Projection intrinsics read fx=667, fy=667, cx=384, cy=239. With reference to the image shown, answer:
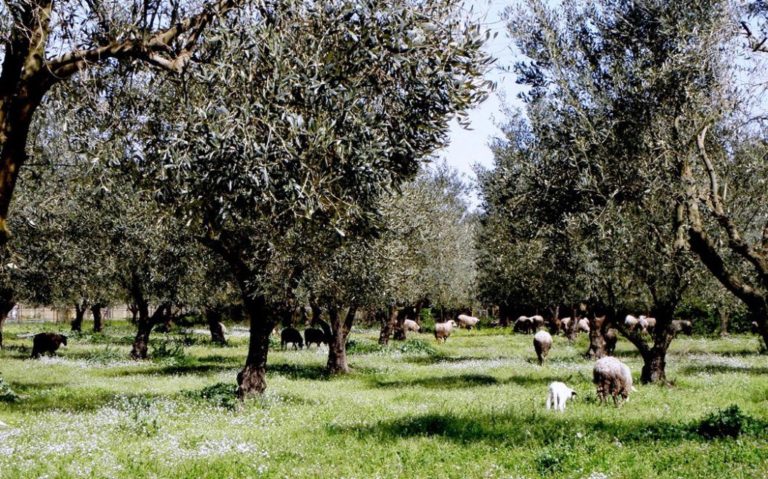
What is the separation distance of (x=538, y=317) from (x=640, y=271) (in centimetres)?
3846

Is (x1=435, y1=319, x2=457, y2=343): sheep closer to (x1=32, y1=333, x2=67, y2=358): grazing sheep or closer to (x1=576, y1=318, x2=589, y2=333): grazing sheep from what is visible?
(x1=576, y1=318, x2=589, y2=333): grazing sheep

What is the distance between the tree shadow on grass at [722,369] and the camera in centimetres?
2684

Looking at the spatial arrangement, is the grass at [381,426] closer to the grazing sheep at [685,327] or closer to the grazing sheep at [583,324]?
the grazing sheep at [685,327]

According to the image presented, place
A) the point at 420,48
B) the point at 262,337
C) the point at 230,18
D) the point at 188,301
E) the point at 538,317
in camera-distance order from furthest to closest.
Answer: the point at 538,317 → the point at 188,301 → the point at 262,337 → the point at 230,18 → the point at 420,48

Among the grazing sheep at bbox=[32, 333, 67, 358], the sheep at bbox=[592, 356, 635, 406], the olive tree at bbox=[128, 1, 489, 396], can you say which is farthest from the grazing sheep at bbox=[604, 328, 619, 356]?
the grazing sheep at bbox=[32, 333, 67, 358]

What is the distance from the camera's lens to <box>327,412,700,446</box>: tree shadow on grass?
13.7 m

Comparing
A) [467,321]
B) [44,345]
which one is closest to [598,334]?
[44,345]

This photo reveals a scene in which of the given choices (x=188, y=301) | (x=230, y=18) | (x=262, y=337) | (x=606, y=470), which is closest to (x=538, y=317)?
(x=188, y=301)

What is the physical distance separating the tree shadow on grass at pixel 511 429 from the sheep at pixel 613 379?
2.73 m

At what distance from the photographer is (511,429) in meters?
14.6

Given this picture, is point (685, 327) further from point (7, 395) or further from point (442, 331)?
point (7, 395)

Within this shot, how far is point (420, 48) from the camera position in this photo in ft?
29.9

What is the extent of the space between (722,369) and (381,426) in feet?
63.8

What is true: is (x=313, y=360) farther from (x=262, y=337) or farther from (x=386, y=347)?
(x=262, y=337)
